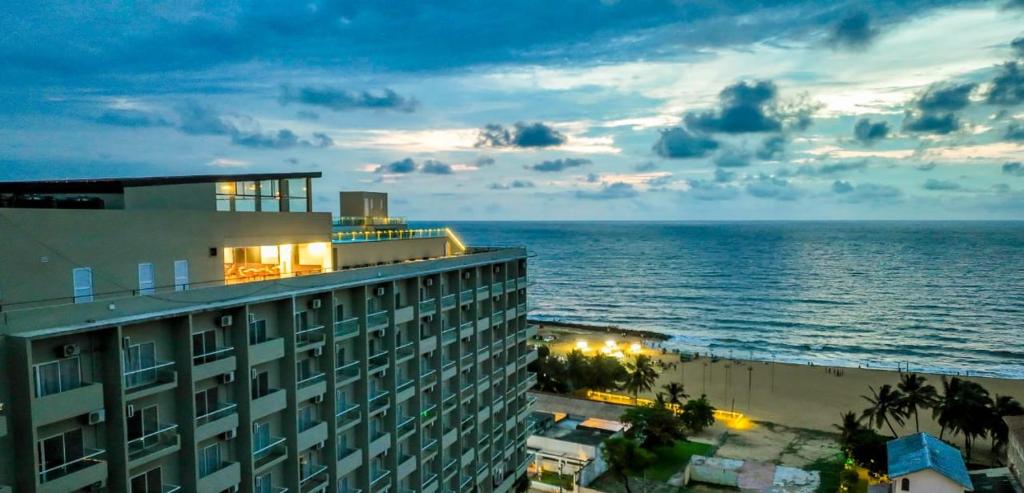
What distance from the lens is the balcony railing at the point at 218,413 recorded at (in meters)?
18.9

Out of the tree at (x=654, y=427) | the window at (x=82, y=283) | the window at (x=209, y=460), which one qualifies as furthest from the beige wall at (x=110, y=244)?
the tree at (x=654, y=427)

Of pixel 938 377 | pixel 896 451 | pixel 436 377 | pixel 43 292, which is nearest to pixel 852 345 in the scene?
pixel 938 377

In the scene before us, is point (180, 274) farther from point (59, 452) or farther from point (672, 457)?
point (672, 457)

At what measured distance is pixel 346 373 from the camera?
25.1m

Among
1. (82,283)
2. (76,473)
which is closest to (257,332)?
(82,283)

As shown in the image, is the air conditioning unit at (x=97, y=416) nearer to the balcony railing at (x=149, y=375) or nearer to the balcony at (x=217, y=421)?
the balcony railing at (x=149, y=375)

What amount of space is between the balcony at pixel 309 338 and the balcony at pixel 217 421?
315 centimetres

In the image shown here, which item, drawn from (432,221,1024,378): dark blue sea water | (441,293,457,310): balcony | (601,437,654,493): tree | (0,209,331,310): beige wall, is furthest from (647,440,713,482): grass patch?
(432,221,1024,378): dark blue sea water

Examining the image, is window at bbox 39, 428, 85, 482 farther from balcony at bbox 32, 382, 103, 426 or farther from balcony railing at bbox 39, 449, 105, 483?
balcony at bbox 32, 382, 103, 426

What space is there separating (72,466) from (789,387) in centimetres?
6895

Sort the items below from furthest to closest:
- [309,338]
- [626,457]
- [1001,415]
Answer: [1001,415] → [626,457] → [309,338]

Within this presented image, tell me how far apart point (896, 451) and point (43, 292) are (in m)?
43.5

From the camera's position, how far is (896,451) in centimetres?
3894

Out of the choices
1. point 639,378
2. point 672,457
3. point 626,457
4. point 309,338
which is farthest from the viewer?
point 639,378
